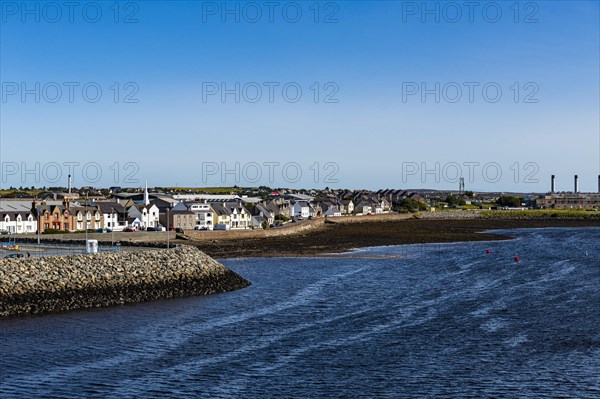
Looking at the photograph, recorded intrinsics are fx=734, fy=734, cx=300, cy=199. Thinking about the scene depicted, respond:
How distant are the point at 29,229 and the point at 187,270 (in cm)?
4926

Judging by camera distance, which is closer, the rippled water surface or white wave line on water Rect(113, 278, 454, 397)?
the rippled water surface

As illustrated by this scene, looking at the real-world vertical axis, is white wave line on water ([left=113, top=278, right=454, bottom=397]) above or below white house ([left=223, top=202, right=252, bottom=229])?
below

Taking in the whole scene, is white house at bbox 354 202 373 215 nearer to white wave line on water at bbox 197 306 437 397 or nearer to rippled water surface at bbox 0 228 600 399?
rippled water surface at bbox 0 228 600 399

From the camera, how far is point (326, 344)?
30.8 metres

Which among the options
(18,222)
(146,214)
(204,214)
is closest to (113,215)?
(146,214)

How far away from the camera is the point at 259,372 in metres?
26.1

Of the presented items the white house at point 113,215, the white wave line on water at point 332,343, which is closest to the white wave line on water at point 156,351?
the white wave line on water at point 332,343

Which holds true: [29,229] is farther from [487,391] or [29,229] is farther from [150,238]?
[487,391]

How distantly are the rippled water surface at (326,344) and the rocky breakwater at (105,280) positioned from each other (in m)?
1.77

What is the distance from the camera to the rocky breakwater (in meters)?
37.6

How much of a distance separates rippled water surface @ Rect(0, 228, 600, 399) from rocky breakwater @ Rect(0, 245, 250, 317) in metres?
1.77

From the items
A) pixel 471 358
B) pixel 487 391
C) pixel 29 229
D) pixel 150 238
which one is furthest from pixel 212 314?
pixel 29 229

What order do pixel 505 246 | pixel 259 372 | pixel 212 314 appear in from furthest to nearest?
pixel 505 246 → pixel 212 314 → pixel 259 372

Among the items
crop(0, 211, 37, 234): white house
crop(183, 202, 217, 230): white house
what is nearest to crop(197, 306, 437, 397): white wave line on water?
crop(0, 211, 37, 234): white house
